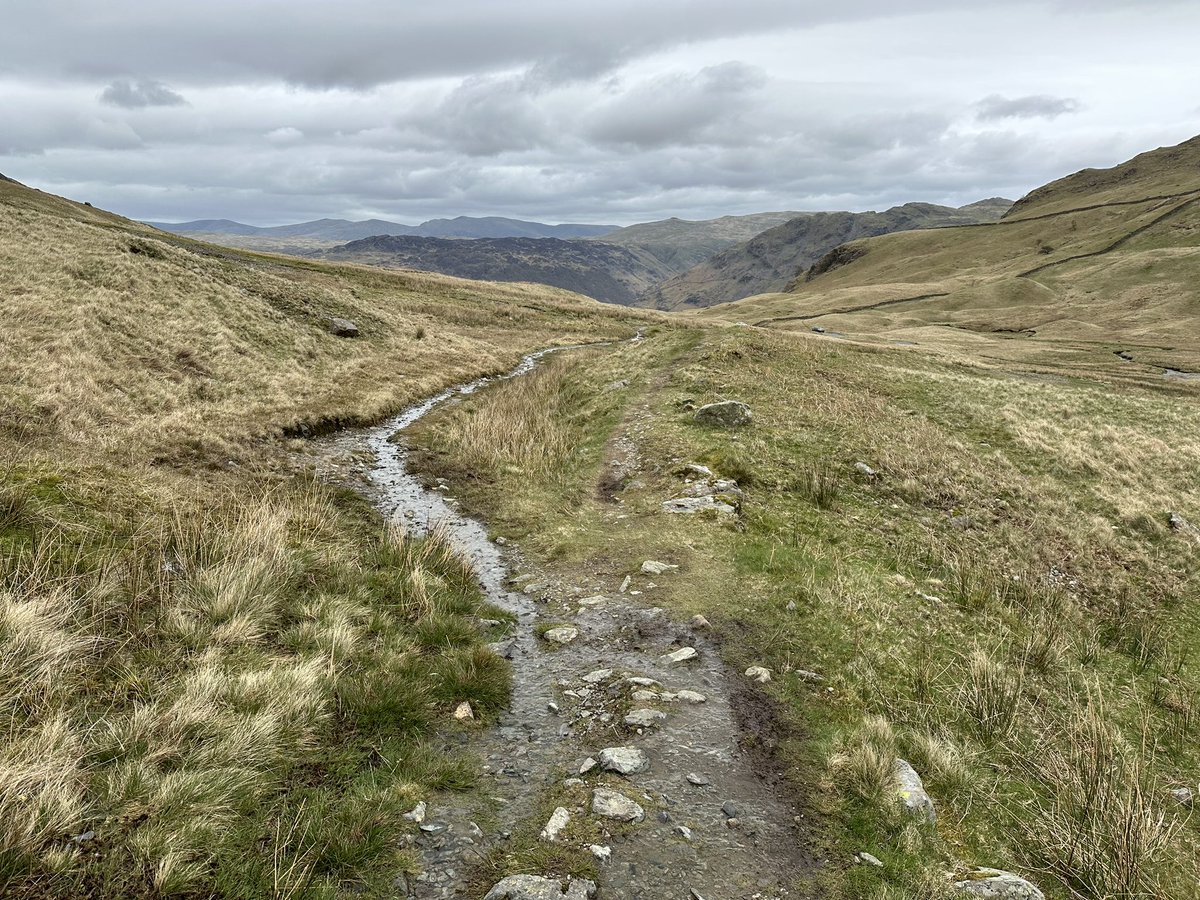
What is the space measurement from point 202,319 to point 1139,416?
2002 inches

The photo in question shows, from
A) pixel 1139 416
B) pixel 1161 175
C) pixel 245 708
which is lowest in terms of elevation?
pixel 1139 416

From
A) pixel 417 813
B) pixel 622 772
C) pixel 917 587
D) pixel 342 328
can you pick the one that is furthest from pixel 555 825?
pixel 342 328

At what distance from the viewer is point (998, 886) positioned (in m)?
5.79

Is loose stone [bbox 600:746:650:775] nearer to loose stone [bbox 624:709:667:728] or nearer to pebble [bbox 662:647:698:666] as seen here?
loose stone [bbox 624:709:667:728]

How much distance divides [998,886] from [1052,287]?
506 feet

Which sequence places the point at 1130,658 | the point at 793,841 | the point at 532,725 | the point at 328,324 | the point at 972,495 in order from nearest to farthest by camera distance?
1. the point at 793,841
2. the point at 532,725
3. the point at 1130,658
4. the point at 972,495
5. the point at 328,324

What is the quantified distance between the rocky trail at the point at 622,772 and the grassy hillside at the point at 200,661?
20.7 inches

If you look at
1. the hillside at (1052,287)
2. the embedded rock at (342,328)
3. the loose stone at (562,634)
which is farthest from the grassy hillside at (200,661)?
the hillside at (1052,287)

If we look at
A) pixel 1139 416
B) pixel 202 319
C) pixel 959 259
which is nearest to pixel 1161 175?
pixel 959 259

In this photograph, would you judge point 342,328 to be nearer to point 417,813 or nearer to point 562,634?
point 562,634

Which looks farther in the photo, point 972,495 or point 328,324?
point 328,324

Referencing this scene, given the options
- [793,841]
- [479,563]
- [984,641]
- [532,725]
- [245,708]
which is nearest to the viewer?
[793,841]

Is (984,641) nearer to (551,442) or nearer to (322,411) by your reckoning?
(551,442)

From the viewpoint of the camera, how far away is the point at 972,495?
19406 mm
